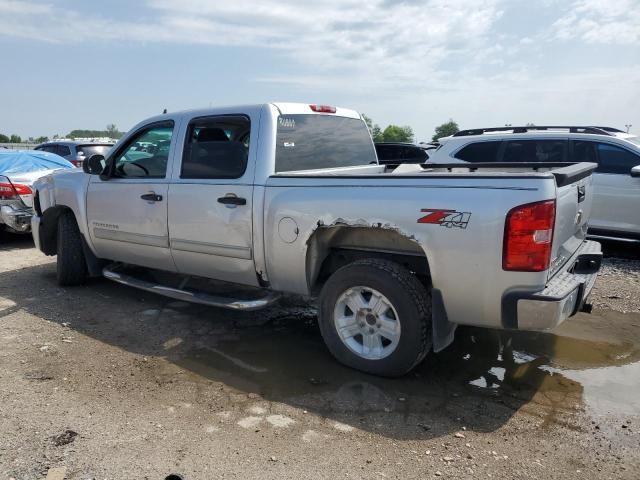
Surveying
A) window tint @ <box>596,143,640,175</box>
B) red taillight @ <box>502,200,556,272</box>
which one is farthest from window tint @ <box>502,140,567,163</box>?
red taillight @ <box>502,200,556,272</box>

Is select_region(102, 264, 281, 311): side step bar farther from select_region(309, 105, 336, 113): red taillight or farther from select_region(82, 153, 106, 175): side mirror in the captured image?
select_region(309, 105, 336, 113): red taillight

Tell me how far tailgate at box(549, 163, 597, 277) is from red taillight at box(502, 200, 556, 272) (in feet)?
0.42

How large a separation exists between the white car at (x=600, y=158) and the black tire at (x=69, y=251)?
570 cm

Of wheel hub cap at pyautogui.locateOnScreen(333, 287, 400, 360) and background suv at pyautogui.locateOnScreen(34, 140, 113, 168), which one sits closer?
wheel hub cap at pyautogui.locateOnScreen(333, 287, 400, 360)

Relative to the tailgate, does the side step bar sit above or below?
below

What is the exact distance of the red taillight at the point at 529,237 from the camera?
124 inches

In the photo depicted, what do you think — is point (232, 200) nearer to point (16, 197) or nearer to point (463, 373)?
point (463, 373)

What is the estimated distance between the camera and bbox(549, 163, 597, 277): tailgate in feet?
11.0

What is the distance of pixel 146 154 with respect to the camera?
5371mm

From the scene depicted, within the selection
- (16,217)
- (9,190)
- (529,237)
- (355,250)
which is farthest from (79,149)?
(529,237)

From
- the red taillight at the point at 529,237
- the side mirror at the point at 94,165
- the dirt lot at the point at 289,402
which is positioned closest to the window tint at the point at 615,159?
the dirt lot at the point at 289,402

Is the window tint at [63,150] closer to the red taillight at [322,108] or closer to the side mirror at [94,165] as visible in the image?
the side mirror at [94,165]

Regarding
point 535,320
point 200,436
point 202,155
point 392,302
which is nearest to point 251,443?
point 200,436

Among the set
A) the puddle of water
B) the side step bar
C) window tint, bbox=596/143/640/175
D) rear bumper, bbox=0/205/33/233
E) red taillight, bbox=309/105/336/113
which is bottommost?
the puddle of water
